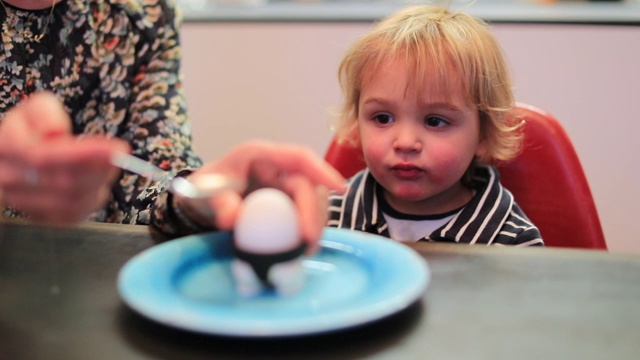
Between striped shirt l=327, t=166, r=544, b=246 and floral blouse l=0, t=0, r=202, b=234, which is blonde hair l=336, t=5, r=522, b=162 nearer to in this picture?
striped shirt l=327, t=166, r=544, b=246

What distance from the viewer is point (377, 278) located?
68cm

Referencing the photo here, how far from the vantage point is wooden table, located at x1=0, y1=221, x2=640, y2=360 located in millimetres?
559

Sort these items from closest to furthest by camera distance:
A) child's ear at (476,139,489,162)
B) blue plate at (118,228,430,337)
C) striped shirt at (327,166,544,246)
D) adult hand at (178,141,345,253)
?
blue plate at (118,228,430,337), adult hand at (178,141,345,253), striped shirt at (327,166,544,246), child's ear at (476,139,489,162)

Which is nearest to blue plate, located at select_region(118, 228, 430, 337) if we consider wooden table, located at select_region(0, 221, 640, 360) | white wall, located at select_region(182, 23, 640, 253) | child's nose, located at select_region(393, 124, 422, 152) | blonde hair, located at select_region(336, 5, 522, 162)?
wooden table, located at select_region(0, 221, 640, 360)

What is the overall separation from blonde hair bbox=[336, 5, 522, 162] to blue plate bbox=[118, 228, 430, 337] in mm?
542

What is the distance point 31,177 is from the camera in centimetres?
60

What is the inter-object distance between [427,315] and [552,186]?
0.70m

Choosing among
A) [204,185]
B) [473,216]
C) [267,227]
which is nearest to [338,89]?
[473,216]

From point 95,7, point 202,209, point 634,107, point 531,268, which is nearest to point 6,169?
point 202,209

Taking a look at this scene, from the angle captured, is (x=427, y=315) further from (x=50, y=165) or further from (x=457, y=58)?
(x=457, y=58)

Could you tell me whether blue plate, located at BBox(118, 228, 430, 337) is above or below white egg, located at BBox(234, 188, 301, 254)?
below

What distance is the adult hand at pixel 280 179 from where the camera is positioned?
0.67 metres

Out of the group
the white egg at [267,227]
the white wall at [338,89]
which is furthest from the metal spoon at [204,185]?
the white wall at [338,89]

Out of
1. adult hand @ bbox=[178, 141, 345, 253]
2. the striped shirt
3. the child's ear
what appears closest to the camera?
adult hand @ bbox=[178, 141, 345, 253]
